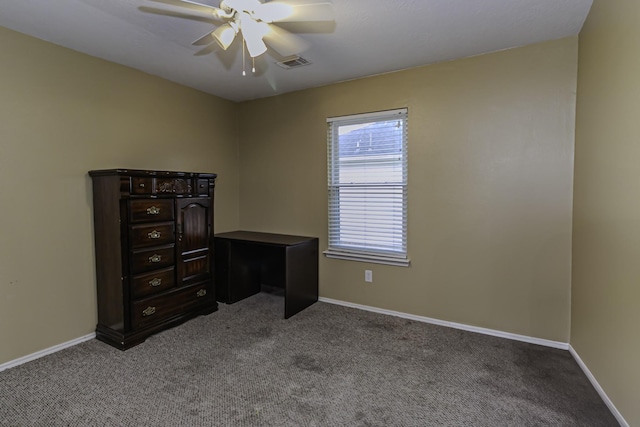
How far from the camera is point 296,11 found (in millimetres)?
1904

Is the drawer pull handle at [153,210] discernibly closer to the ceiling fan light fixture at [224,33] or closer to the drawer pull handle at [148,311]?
the drawer pull handle at [148,311]

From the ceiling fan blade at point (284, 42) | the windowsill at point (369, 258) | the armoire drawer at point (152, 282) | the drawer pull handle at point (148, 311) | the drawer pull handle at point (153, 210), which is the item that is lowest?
the drawer pull handle at point (148, 311)

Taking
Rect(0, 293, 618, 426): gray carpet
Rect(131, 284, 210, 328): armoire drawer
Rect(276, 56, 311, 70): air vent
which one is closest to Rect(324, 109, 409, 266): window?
Rect(276, 56, 311, 70): air vent

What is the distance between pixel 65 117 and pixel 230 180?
1810mm

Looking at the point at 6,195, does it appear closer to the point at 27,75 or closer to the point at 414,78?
the point at 27,75

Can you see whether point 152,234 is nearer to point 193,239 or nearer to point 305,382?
point 193,239

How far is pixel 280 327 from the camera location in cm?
294

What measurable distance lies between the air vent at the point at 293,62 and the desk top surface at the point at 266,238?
5.43ft

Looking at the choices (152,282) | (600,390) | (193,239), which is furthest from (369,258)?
(152,282)

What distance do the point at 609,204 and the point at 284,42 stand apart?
2.37m

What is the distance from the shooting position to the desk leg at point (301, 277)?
3.14 m

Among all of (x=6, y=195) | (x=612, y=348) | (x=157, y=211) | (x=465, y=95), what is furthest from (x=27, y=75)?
(x=612, y=348)

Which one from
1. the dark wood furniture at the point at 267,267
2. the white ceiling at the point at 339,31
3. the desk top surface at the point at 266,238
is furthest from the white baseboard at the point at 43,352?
the white ceiling at the point at 339,31

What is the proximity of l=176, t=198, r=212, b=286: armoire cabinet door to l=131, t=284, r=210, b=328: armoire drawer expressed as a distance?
0.33 ft
